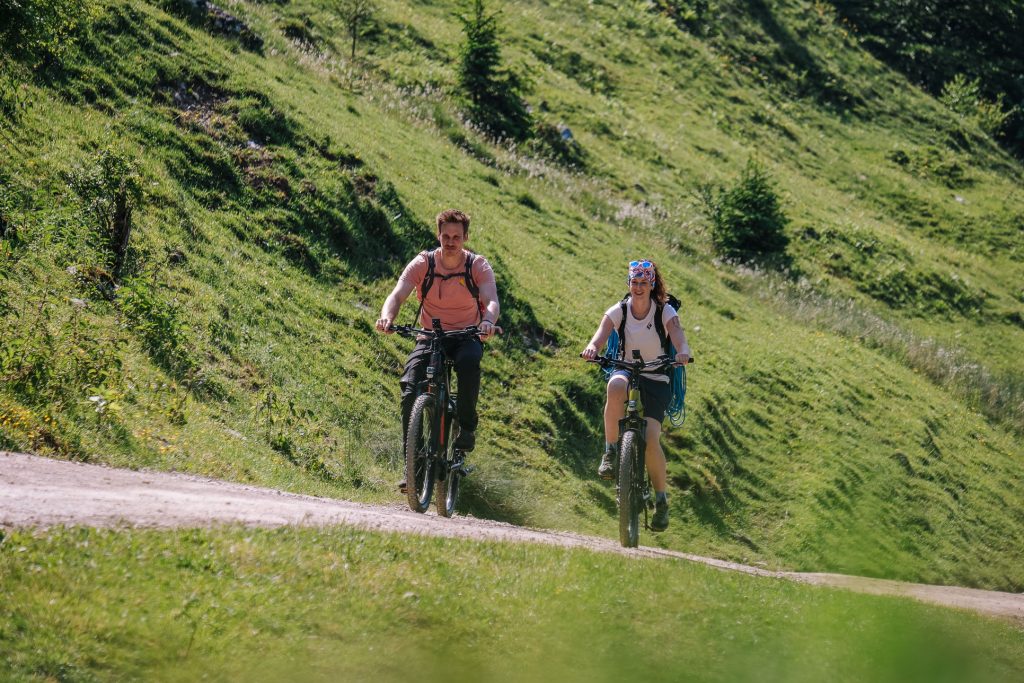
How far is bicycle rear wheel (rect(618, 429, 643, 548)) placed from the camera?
10148 mm

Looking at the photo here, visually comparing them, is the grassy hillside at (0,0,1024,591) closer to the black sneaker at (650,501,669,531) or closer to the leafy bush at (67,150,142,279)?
the leafy bush at (67,150,142,279)

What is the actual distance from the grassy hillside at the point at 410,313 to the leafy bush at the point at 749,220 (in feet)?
2.66

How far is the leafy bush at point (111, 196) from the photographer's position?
1382 cm

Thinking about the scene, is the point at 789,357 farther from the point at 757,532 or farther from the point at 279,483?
the point at 279,483

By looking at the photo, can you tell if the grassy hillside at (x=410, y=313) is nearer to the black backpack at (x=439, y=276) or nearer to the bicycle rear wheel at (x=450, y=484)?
the bicycle rear wheel at (x=450, y=484)

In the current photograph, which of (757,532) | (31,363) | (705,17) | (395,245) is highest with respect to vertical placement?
(705,17)

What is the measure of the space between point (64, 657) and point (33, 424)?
5.99m

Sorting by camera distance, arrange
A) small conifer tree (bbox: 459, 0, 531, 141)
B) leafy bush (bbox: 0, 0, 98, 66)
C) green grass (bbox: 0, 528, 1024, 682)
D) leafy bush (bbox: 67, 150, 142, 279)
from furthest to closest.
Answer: small conifer tree (bbox: 459, 0, 531, 141), leafy bush (bbox: 0, 0, 98, 66), leafy bush (bbox: 67, 150, 142, 279), green grass (bbox: 0, 528, 1024, 682)

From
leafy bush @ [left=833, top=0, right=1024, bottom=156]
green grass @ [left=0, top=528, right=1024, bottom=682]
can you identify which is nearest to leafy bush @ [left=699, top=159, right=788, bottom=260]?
green grass @ [left=0, top=528, right=1024, bottom=682]

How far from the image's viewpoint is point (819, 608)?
3049 mm

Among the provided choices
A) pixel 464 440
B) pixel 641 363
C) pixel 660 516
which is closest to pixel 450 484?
pixel 464 440

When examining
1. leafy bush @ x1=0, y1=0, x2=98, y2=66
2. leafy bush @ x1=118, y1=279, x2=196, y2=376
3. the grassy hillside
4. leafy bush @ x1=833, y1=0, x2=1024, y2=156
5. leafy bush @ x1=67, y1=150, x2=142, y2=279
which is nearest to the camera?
the grassy hillside

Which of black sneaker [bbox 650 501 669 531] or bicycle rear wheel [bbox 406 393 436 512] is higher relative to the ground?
bicycle rear wheel [bbox 406 393 436 512]

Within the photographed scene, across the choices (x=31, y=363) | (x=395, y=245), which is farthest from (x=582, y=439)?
(x=31, y=363)
